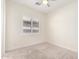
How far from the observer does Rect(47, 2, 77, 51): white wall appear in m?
3.04

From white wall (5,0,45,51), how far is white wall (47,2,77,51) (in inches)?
39.8

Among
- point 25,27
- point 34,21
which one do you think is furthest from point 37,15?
point 25,27

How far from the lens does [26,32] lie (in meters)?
3.71

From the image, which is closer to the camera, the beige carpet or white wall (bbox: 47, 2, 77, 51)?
the beige carpet

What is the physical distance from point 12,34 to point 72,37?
2.64 meters

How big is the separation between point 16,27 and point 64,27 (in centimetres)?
230

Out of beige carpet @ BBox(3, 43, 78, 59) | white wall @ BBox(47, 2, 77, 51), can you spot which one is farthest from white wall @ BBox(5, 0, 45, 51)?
white wall @ BBox(47, 2, 77, 51)

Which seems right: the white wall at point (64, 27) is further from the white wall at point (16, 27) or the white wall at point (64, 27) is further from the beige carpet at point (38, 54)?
the white wall at point (16, 27)

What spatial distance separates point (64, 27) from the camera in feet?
11.5

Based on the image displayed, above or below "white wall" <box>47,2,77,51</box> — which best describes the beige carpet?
below

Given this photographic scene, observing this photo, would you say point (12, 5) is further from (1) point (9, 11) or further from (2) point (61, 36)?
(2) point (61, 36)

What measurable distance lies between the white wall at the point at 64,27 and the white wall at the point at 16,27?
1010mm

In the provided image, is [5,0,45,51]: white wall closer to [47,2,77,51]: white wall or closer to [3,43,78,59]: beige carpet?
[3,43,78,59]: beige carpet

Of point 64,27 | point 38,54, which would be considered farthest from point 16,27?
point 64,27
